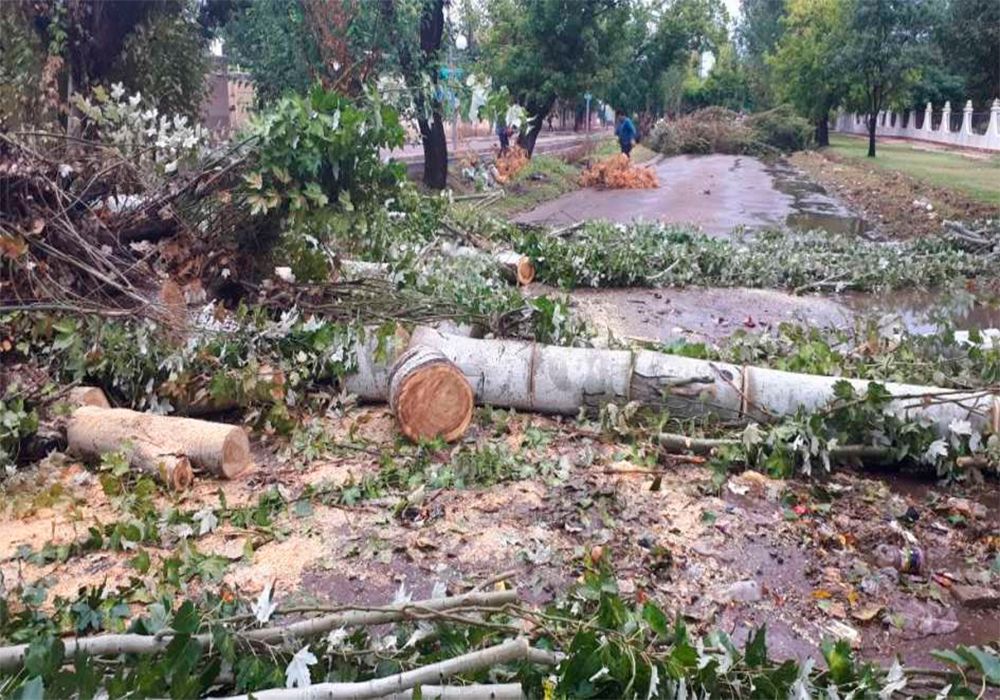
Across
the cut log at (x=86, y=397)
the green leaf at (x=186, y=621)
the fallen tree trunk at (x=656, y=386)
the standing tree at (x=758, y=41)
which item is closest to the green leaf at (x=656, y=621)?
the green leaf at (x=186, y=621)

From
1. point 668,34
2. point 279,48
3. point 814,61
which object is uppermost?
point 668,34

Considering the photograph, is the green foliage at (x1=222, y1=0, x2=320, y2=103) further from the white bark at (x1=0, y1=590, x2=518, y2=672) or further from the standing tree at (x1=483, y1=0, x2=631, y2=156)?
the white bark at (x1=0, y1=590, x2=518, y2=672)

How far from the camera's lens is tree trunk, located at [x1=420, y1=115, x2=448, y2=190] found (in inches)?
669

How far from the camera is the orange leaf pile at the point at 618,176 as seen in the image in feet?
71.5

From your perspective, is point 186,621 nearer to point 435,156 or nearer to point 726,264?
point 726,264

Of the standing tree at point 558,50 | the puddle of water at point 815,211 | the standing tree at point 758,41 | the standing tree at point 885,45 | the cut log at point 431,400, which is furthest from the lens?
the standing tree at point 758,41

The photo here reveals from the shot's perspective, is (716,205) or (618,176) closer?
(716,205)

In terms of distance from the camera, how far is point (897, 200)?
17828mm

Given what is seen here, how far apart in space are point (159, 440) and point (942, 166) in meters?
24.5

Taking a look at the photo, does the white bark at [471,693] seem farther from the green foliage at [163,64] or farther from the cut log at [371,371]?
the green foliage at [163,64]

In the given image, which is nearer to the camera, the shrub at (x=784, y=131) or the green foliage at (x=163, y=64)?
the green foliage at (x=163, y=64)

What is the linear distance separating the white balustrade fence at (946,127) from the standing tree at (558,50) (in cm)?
1539

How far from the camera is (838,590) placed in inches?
141

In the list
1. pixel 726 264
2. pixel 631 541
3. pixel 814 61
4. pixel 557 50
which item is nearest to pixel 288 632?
pixel 631 541
